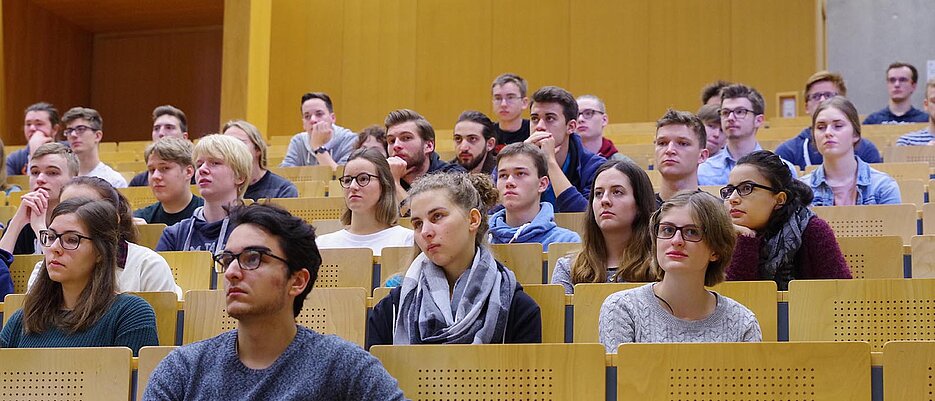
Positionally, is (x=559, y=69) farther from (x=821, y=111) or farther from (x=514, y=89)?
(x=821, y=111)

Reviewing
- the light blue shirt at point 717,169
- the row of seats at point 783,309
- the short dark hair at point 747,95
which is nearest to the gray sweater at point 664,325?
the row of seats at point 783,309

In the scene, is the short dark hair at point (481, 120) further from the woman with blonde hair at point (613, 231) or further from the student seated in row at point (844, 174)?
the woman with blonde hair at point (613, 231)

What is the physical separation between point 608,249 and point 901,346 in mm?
971

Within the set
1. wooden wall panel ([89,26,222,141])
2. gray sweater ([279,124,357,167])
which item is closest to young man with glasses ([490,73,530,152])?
gray sweater ([279,124,357,167])

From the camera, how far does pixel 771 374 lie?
80.4 inches

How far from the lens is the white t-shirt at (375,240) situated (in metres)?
3.37

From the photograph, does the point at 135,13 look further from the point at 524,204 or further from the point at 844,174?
the point at 844,174

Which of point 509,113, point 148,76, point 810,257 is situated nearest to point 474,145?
point 509,113

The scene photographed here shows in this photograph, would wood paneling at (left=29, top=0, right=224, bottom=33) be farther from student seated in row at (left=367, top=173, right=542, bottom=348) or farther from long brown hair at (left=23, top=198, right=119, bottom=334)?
student seated in row at (left=367, top=173, right=542, bottom=348)

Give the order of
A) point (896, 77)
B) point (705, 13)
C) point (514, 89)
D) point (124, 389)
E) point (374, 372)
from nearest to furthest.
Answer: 1. point (374, 372)
2. point (124, 389)
3. point (514, 89)
4. point (896, 77)
5. point (705, 13)

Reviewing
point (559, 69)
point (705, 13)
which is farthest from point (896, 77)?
point (559, 69)

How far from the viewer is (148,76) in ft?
31.3

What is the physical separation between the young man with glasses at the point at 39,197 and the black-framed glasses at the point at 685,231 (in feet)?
6.81

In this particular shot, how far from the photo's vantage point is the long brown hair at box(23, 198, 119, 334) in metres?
2.52
